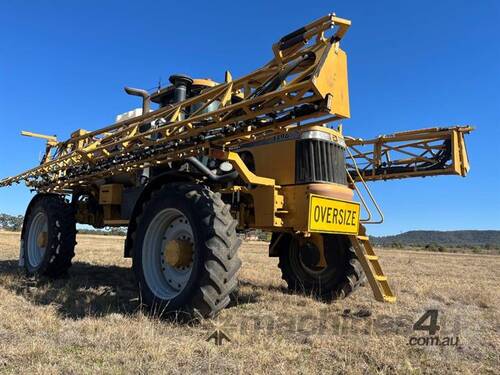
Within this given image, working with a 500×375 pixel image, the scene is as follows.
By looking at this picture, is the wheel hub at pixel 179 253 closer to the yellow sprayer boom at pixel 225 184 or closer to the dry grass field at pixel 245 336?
the yellow sprayer boom at pixel 225 184

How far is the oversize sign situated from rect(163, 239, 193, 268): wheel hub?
1.45 meters

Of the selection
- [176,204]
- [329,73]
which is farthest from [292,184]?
[329,73]

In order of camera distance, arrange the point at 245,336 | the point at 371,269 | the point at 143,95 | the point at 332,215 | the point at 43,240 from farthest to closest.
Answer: the point at 43,240 → the point at 143,95 → the point at 371,269 → the point at 332,215 → the point at 245,336

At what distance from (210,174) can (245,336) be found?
7.42ft

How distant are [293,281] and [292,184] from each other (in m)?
2.36

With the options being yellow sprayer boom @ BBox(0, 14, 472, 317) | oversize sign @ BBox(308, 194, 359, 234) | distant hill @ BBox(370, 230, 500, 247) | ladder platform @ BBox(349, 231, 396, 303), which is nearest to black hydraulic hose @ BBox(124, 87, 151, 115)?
yellow sprayer boom @ BBox(0, 14, 472, 317)

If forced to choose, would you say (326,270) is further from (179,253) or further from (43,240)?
(43,240)

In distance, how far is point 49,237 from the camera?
26.4 feet

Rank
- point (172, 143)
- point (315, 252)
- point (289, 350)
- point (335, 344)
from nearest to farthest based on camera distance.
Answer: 1. point (289, 350)
2. point (335, 344)
3. point (172, 143)
4. point (315, 252)

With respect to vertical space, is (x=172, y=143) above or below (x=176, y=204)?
above

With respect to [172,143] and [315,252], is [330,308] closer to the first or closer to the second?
→ [315,252]

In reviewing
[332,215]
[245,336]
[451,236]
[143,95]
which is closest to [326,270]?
[332,215]

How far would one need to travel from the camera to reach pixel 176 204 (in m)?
5.26

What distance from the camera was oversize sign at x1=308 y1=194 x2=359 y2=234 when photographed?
549 centimetres
